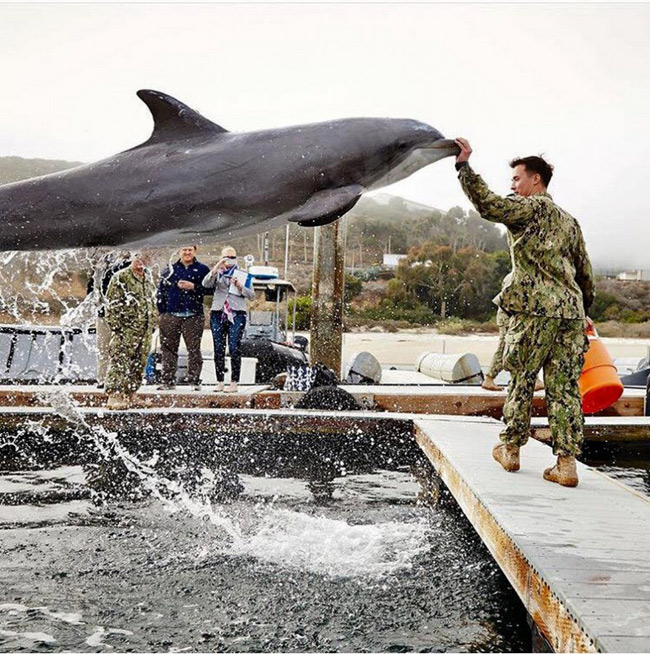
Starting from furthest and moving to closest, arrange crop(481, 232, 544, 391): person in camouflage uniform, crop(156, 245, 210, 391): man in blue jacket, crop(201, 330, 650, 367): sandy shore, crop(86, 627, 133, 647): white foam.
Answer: crop(201, 330, 650, 367): sandy shore → crop(156, 245, 210, 391): man in blue jacket → crop(481, 232, 544, 391): person in camouflage uniform → crop(86, 627, 133, 647): white foam

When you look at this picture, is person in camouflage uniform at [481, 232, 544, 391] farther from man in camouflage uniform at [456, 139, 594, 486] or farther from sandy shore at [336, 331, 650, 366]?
sandy shore at [336, 331, 650, 366]

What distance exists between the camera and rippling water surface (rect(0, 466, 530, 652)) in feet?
13.3

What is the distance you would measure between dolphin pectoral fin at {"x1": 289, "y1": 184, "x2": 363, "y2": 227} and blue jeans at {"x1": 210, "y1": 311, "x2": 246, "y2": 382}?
19.4 feet

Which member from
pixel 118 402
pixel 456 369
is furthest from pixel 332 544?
pixel 456 369

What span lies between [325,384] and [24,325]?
7439mm

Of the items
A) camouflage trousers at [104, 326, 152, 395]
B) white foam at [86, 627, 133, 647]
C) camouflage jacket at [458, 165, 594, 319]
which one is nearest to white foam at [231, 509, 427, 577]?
white foam at [86, 627, 133, 647]

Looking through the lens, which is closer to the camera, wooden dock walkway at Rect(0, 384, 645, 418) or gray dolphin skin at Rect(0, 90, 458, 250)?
gray dolphin skin at Rect(0, 90, 458, 250)

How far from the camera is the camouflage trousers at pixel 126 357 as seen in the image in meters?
9.17

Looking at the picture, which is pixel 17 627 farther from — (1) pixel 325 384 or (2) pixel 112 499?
(1) pixel 325 384

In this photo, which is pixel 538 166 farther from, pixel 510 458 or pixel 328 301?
pixel 328 301

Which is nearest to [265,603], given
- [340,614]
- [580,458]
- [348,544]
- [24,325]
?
[340,614]

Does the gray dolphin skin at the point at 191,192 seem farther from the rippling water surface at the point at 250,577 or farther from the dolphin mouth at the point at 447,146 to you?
the rippling water surface at the point at 250,577

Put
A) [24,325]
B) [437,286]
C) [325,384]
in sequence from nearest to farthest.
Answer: [325,384] < [24,325] < [437,286]

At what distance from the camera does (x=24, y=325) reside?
1468 centimetres
